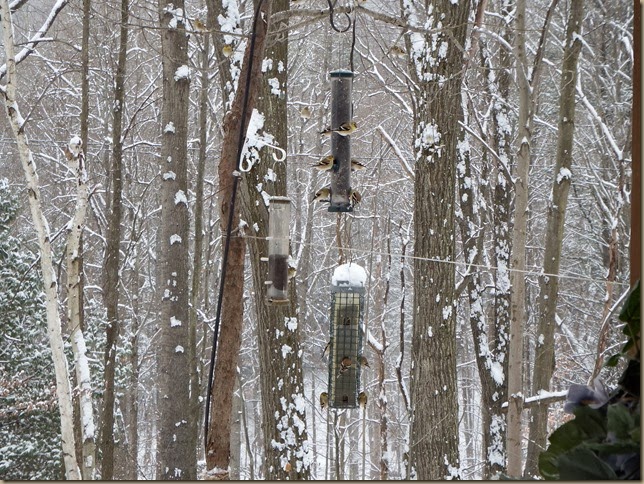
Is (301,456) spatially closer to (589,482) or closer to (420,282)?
(420,282)

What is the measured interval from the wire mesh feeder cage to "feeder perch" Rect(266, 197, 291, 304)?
347mm

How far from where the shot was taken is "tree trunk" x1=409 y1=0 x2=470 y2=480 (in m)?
5.15

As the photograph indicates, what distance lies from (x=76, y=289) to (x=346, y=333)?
305cm

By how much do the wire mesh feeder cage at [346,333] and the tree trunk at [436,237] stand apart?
Answer: 1.08 m

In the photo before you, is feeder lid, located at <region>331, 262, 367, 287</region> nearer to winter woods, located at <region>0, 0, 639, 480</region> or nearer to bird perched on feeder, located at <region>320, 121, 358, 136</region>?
→ winter woods, located at <region>0, 0, 639, 480</region>

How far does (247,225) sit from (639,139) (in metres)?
3.79

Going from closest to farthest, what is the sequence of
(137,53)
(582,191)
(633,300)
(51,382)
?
(633,300), (51,382), (582,191), (137,53)

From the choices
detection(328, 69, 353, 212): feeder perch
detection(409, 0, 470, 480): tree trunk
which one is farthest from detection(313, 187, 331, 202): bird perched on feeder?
detection(409, 0, 470, 480): tree trunk

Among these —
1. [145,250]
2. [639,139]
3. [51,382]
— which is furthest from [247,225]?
[145,250]

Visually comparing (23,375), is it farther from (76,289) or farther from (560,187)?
(560,187)

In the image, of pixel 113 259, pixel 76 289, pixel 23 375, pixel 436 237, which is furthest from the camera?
pixel 23 375

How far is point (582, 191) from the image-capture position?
11.9m

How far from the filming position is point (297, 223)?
13.3m

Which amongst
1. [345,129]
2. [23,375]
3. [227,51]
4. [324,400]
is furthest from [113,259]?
[345,129]
